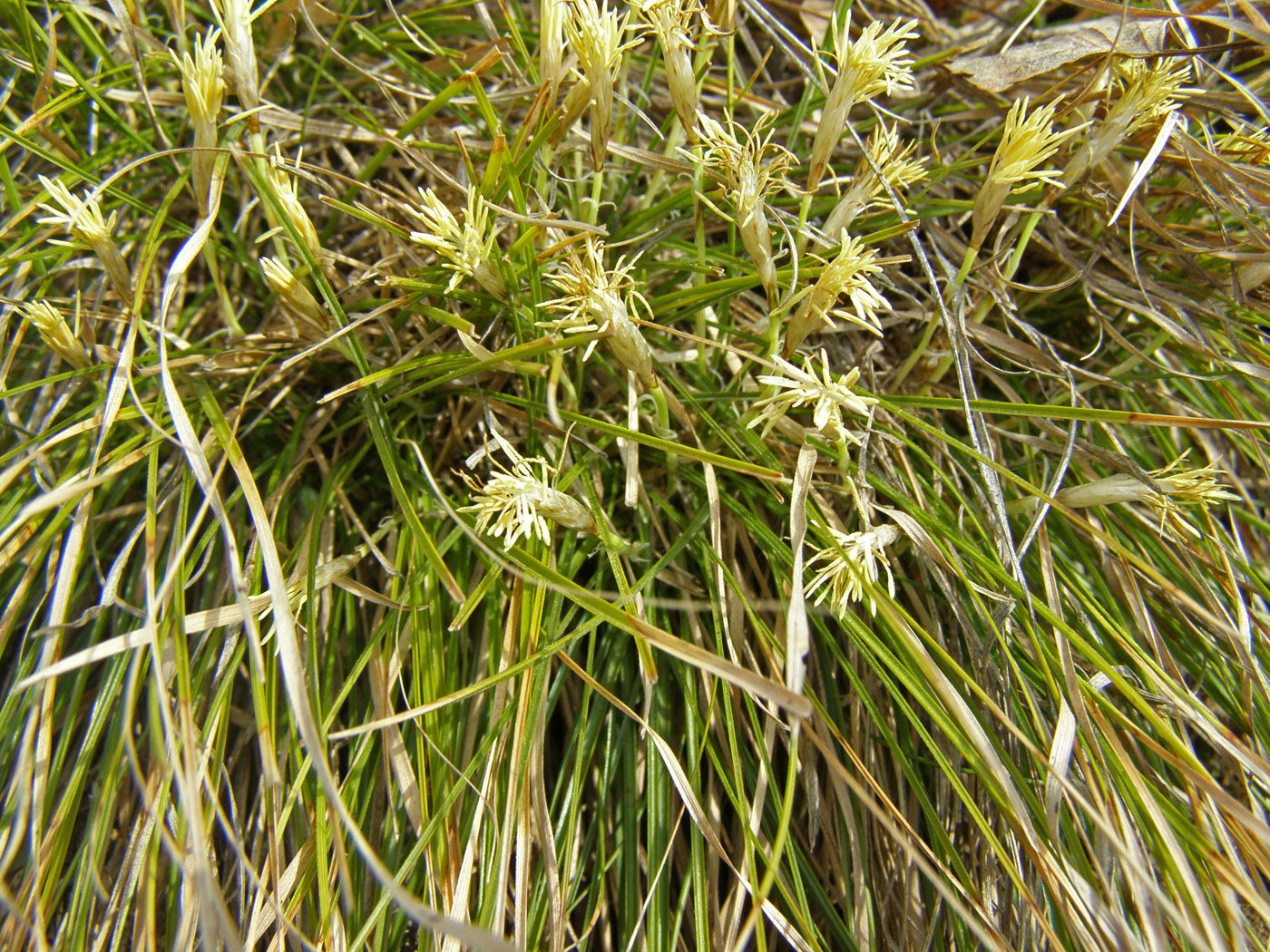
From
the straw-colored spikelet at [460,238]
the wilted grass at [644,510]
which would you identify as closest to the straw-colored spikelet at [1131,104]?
the wilted grass at [644,510]

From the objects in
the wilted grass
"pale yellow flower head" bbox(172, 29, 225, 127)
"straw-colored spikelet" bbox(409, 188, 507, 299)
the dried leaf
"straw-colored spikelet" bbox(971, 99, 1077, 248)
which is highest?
the dried leaf

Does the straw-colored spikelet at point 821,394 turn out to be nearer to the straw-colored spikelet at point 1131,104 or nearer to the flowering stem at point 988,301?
the flowering stem at point 988,301

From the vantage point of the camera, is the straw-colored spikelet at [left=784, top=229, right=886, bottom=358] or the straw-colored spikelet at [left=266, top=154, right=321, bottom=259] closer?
the straw-colored spikelet at [left=784, top=229, right=886, bottom=358]

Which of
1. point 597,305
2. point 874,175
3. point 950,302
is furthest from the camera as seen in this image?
point 950,302

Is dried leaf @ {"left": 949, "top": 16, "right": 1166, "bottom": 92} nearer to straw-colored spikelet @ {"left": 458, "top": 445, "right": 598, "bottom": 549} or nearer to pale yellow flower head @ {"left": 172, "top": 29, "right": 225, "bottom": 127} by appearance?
straw-colored spikelet @ {"left": 458, "top": 445, "right": 598, "bottom": 549}

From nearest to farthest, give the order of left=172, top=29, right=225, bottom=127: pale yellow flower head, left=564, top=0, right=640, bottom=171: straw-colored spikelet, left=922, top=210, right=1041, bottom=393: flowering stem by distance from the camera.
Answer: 1. left=564, top=0, right=640, bottom=171: straw-colored spikelet
2. left=172, top=29, right=225, bottom=127: pale yellow flower head
3. left=922, top=210, right=1041, bottom=393: flowering stem

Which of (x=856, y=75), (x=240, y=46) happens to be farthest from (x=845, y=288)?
(x=240, y=46)

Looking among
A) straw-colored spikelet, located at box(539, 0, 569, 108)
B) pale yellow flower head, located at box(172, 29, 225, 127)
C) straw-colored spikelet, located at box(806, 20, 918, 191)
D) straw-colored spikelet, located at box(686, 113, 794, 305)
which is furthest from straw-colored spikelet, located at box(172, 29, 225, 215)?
straw-colored spikelet, located at box(806, 20, 918, 191)

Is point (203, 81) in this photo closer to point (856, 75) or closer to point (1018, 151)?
point (856, 75)
